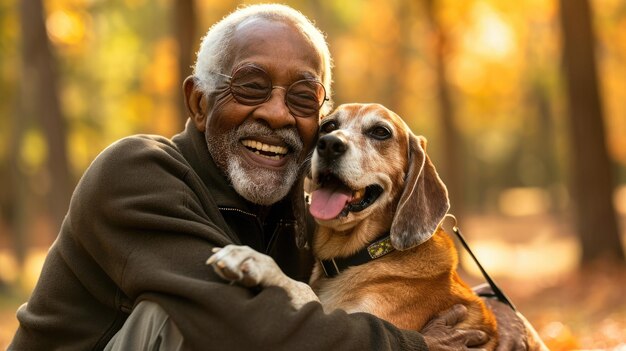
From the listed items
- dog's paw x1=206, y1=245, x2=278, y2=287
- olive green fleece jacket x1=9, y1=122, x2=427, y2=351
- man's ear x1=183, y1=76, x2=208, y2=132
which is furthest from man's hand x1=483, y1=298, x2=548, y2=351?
man's ear x1=183, y1=76, x2=208, y2=132

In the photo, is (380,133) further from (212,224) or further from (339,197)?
(212,224)

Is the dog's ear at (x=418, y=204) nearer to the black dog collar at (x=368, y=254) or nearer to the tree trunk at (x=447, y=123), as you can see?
the black dog collar at (x=368, y=254)

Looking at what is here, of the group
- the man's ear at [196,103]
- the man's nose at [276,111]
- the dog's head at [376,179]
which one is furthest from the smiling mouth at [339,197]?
→ the man's ear at [196,103]

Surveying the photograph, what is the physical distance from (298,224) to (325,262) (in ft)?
0.90

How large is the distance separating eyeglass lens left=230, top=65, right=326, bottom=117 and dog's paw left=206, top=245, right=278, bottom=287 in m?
1.03

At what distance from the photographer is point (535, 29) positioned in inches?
1150

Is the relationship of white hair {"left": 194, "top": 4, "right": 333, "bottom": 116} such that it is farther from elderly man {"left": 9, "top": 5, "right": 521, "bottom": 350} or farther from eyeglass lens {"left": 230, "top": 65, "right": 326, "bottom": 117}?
eyeglass lens {"left": 230, "top": 65, "right": 326, "bottom": 117}

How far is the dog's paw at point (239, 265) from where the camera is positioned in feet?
10.8

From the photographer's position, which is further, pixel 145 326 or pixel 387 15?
pixel 387 15

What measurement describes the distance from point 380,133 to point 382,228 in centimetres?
56

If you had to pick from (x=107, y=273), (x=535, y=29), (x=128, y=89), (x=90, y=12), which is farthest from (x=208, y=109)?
(x=128, y=89)

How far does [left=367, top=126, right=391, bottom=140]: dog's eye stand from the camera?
4.63 meters

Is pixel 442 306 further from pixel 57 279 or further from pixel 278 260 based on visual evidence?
pixel 57 279

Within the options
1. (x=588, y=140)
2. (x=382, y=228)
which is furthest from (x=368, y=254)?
(x=588, y=140)
